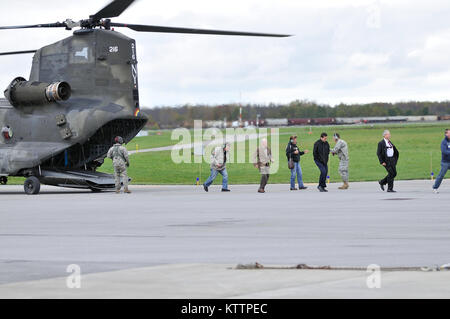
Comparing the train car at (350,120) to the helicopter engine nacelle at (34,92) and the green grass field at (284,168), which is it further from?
the helicopter engine nacelle at (34,92)

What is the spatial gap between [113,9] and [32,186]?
606cm

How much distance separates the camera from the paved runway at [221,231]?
37.3ft

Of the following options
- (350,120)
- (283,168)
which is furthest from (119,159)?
(350,120)

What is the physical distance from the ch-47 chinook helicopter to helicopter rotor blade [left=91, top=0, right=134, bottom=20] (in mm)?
77

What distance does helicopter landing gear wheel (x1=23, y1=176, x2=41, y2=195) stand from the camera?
95.1 ft

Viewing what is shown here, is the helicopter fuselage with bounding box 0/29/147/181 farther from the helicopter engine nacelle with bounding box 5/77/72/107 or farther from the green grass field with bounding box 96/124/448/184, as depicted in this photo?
the green grass field with bounding box 96/124/448/184

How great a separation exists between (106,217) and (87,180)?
34.1ft

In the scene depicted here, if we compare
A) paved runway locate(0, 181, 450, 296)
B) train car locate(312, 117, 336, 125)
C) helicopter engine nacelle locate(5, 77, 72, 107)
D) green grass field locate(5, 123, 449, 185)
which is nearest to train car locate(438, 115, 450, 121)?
train car locate(312, 117, 336, 125)

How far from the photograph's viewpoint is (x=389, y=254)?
457 inches

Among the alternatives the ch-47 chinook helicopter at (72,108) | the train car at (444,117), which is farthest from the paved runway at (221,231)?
the train car at (444,117)

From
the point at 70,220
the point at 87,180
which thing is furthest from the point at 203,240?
the point at 87,180

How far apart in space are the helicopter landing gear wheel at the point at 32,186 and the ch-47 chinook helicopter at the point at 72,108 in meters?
0.03

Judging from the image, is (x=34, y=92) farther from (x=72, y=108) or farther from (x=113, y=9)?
(x=113, y=9)

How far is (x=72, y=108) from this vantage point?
29.8 meters
